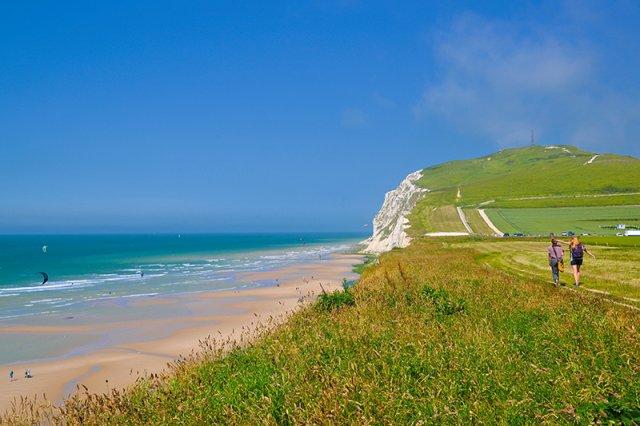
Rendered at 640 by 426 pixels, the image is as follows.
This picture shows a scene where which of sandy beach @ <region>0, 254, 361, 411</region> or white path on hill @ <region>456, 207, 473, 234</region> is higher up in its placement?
white path on hill @ <region>456, 207, 473, 234</region>

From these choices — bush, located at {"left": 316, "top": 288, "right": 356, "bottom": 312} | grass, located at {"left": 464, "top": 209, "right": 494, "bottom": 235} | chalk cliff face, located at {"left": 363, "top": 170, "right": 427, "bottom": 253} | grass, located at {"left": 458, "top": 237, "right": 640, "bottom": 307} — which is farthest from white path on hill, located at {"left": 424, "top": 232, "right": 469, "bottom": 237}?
bush, located at {"left": 316, "top": 288, "right": 356, "bottom": 312}

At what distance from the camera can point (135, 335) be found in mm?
25172

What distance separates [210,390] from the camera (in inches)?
386

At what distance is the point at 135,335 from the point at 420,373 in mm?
20262

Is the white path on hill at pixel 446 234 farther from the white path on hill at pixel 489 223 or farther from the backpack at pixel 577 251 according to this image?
the backpack at pixel 577 251

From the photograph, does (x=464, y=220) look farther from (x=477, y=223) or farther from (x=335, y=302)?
(x=335, y=302)

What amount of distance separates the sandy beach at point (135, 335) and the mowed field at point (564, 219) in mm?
41571

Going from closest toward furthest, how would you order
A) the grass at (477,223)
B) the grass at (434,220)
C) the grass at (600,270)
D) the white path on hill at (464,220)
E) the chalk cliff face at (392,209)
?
the grass at (600,270) < the grass at (477,223) < the white path on hill at (464,220) < the grass at (434,220) < the chalk cliff face at (392,209)

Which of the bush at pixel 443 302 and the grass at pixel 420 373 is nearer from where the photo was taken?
the grass at pixel 420 373

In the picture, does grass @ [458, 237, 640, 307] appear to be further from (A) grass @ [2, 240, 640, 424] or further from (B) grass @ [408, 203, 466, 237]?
(B) grass @ [408, 203, 466, 237]

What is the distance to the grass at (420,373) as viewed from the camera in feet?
22.4

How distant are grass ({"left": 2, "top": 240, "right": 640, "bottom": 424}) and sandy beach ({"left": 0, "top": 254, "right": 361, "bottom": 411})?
3695mm

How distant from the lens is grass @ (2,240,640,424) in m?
6.82

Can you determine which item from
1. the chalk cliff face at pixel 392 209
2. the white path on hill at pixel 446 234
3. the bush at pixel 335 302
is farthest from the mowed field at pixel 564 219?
the bush at pixel 335 302
